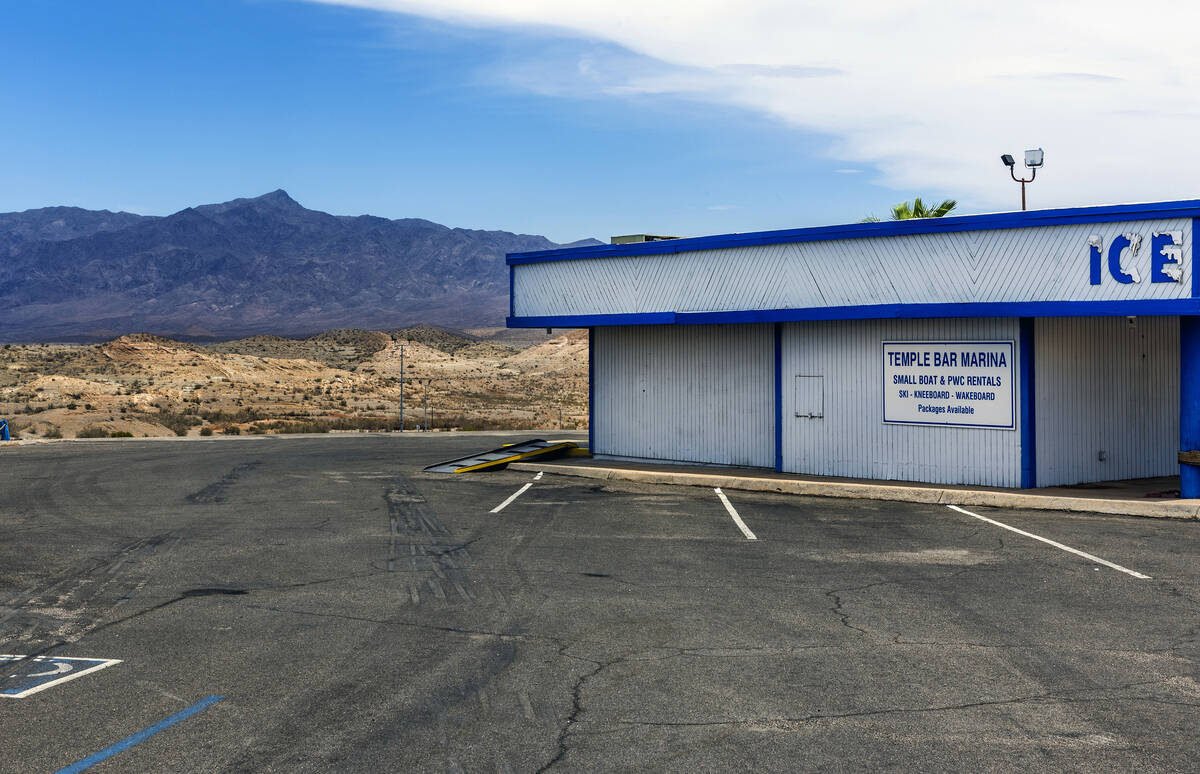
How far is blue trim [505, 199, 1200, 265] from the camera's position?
16.4m

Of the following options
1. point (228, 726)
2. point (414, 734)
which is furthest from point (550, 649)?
point (228, 726)

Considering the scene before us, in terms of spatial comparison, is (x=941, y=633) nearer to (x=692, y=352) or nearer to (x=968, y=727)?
(x=968, y=727)

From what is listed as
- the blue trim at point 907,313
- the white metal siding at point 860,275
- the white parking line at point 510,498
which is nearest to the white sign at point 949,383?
the blue trim at point 907,313

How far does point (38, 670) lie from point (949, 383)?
14843mm

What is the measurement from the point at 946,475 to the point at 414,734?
13.9 metres

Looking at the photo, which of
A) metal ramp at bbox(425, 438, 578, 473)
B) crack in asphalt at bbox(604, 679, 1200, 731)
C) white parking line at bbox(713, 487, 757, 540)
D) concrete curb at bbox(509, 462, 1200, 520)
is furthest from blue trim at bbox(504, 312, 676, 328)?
crack in asphalt at bbox(604, 679, 1200, 731)

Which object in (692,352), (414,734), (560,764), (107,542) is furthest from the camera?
(692,352)

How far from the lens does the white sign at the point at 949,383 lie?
18375 millimetres

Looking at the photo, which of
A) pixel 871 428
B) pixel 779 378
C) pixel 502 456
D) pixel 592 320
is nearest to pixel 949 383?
pixel 871 428

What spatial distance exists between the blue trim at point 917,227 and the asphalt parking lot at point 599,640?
15.3 ft

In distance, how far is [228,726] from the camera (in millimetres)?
7328

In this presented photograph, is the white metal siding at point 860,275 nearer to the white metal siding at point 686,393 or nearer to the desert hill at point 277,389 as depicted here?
the white metal siding at point 686,393

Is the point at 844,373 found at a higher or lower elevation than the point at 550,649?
higher

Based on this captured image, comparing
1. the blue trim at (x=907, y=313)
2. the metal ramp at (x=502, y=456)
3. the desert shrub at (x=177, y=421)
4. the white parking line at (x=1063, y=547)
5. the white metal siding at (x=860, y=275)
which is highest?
the white metal siding at (x=860, y=275)
